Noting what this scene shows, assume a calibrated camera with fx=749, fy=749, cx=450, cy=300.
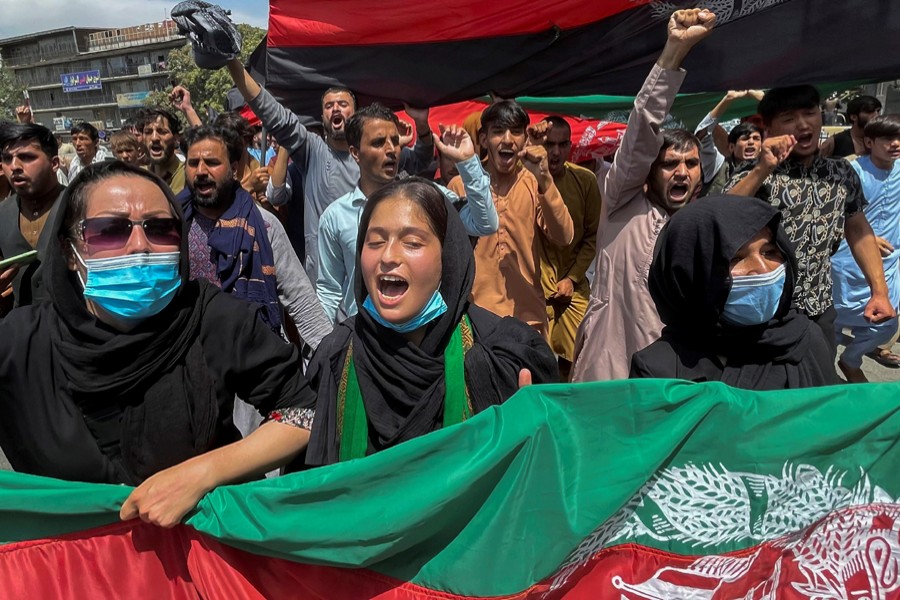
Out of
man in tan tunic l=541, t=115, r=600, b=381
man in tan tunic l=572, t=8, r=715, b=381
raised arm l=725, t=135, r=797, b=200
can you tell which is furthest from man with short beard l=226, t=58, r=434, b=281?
raised arm l=725, t=135, r=797, b=200

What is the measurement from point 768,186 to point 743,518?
1782mm

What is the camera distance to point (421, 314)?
204 centimetres

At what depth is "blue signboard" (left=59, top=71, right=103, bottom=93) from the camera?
89.9 meters

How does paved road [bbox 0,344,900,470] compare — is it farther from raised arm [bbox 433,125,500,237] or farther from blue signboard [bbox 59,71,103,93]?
A: blue signboard [bbox 59,71,103,93]

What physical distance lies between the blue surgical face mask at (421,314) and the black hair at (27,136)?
3.11 metres

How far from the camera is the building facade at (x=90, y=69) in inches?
3371

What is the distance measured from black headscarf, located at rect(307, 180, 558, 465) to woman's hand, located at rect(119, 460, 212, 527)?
306 millimetres

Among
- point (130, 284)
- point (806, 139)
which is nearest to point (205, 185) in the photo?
point (130, 284)

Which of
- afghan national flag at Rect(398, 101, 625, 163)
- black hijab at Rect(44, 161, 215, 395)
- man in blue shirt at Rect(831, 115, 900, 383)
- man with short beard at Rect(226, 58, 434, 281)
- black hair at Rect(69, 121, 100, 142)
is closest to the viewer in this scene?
black hijab at Rect(44, 161, 215, 395)

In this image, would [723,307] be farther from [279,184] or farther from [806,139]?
[279,184]

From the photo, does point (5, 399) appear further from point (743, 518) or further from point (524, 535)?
point (743, 518)

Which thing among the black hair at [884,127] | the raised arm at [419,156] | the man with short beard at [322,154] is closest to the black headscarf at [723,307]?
the man with short beard at [322,154]

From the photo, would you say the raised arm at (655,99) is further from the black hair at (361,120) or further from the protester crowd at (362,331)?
the black hair at (361,120)

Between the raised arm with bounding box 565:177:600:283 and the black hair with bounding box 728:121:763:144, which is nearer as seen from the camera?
the raised arm with bounding box 565:177:600:283
